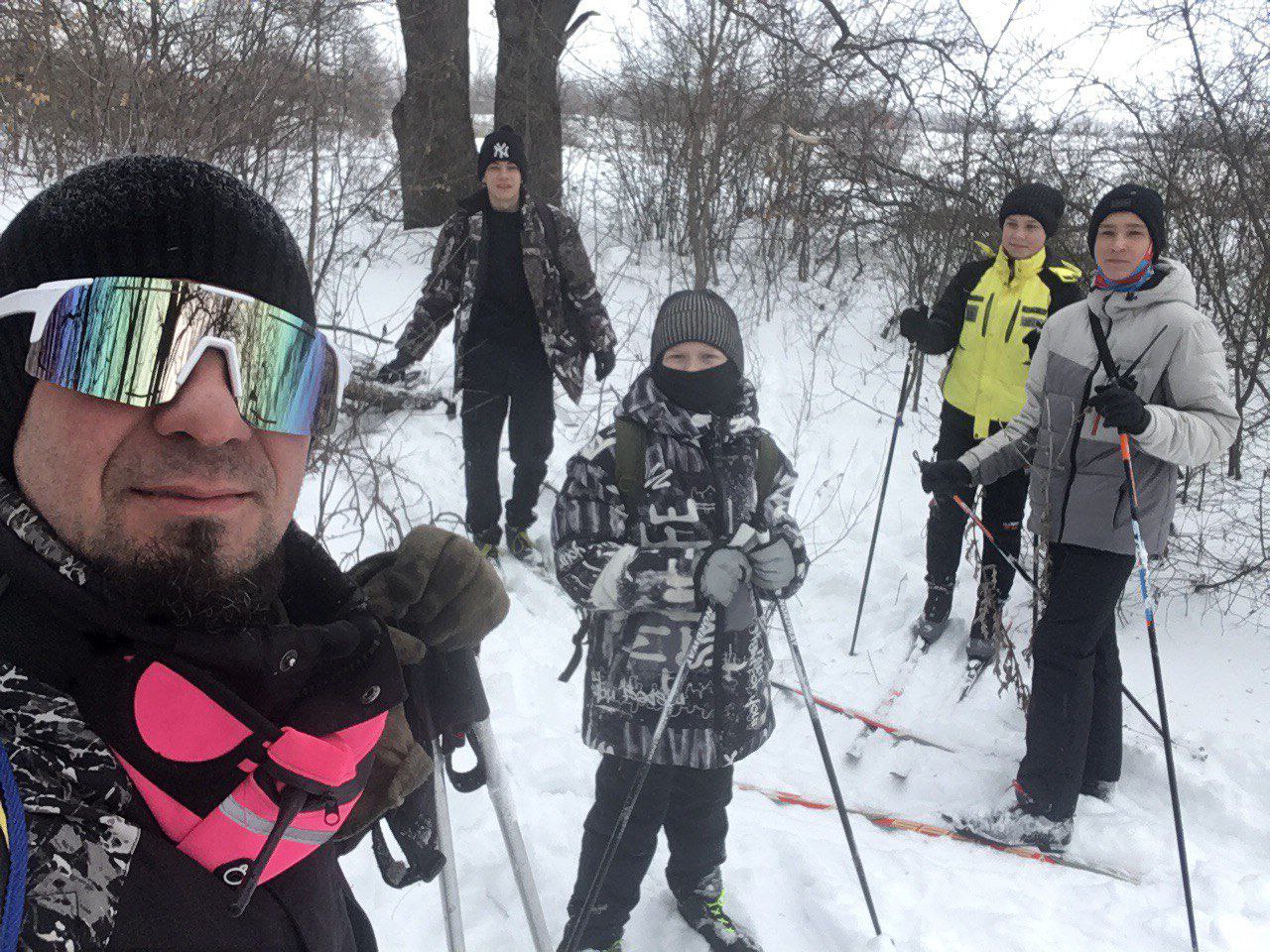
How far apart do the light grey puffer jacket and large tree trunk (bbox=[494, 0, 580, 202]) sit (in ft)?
18.7

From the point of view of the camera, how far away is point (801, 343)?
346 inches

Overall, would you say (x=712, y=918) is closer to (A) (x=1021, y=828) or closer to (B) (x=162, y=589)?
(A) (x=1021, y=828)

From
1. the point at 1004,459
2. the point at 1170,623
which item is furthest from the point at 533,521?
the point at 1170,623

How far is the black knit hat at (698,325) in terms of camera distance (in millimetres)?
2406

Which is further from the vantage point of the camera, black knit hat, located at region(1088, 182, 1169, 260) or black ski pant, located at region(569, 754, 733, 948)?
black knit hat, located at region(1088, 182, 1169, 260)

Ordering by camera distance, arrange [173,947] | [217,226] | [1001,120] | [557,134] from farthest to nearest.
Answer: [557,134] < [1001,120] < [217,226] < [173,947]

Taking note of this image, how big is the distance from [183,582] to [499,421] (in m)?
3.73

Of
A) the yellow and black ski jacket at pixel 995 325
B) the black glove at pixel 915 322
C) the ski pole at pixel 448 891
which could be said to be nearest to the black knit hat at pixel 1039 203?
the yellow and black ski jacket at pixel 995 325

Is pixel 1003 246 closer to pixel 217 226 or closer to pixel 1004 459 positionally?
pixel 1004 459

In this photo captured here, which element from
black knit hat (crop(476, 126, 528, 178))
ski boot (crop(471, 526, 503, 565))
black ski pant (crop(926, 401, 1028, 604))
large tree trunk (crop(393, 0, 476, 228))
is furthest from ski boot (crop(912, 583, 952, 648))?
large tree trunk (crop(393, 0, 476, 228))

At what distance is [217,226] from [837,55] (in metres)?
9.19

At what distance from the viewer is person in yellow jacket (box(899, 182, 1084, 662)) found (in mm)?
3979

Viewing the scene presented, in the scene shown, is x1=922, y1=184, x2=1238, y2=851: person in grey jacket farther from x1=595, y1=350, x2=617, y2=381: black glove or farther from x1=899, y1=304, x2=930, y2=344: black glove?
x1=595, y1=350, x2=617, y2=381: black glove

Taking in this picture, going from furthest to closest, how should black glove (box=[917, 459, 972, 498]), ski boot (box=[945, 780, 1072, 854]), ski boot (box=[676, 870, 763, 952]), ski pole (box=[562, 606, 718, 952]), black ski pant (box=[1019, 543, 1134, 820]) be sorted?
1. black glove (box=[917, 459, 972, 498])
2. ski boot (box=[945, 780, 1072, 854])
3. black ski pant (box=[1019, 543, 1134, 820])
4. ski boot (box=[676, 870, 763, 952])
5. ski pole (box=[562, 606, 718, 952])
